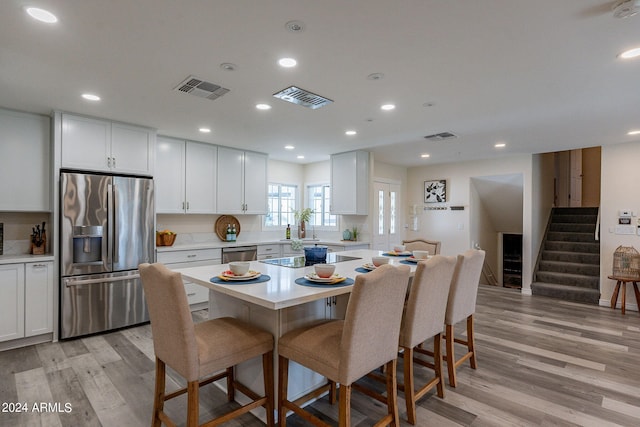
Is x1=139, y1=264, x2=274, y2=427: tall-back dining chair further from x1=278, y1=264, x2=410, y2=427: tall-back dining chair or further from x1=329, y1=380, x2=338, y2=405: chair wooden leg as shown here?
x1=329, y1=380, x2=338, y2=405: chair wooden leg

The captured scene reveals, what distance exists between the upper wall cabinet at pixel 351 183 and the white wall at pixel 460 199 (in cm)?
209

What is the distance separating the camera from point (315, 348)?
1.87 metres

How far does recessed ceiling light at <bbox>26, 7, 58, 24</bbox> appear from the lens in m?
1.82

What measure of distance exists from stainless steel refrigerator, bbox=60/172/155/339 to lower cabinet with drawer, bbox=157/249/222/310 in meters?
0.28

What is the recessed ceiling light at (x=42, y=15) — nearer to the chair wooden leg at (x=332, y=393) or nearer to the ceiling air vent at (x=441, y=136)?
the chair wooden leg at (x=332, y=393)

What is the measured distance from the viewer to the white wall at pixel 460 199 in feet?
19.3

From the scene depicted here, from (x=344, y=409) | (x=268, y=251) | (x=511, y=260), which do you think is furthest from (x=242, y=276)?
(x=511, y=260)

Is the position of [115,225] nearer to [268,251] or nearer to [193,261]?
[193,261]

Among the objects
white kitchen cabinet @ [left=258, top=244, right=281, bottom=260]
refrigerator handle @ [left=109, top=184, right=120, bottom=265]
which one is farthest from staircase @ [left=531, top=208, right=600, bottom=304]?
refrigerator handle @ [left=109, top=184, right=120, bottom=265]

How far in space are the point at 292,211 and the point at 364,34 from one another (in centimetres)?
505

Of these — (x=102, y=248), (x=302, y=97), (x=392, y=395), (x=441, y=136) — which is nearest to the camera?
(x=392, y=395)

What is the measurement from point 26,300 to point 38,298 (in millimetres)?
93

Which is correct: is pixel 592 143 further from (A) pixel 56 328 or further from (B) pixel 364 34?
(A) pixel 56 328

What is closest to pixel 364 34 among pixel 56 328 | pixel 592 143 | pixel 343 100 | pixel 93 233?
pixel 343 100
